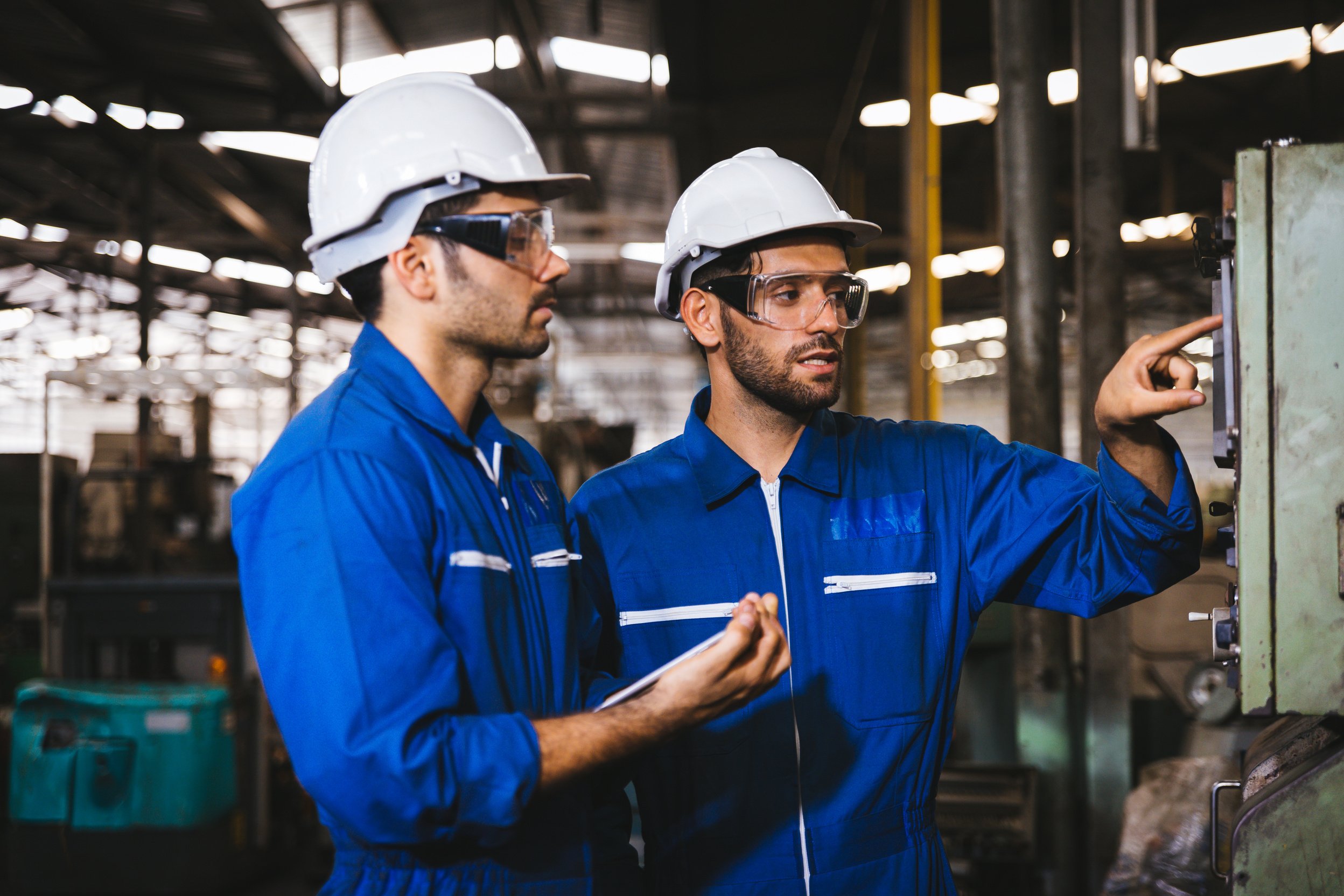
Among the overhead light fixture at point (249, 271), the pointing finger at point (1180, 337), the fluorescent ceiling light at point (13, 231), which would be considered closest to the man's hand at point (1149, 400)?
the pointing finger at point (1180, 337)

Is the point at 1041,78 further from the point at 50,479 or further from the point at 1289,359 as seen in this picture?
the point at 50,479

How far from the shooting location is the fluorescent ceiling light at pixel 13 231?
43.0ft

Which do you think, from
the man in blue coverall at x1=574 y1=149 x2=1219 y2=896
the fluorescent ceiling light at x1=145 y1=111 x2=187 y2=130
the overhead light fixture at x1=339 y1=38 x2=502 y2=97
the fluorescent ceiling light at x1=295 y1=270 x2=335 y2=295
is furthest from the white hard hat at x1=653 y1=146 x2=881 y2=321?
the fluorescent ceiling light at x1=295 y1=270 x2=335 y2=295

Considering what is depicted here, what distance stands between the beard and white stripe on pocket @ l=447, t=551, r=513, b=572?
0.77 meters

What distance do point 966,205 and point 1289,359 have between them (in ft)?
37.0

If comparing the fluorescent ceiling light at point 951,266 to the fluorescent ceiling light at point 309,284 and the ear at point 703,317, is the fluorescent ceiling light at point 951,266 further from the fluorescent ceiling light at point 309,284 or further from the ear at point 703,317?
the ear at point 703,317

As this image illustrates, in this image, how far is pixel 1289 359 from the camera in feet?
4.02

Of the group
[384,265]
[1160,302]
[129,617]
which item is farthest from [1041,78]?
[1160,302]

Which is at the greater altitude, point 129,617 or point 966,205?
point 966,205

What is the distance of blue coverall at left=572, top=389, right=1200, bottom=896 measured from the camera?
1700 millimetres

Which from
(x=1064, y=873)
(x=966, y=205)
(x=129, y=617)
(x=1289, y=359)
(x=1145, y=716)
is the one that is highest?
(x=966, y=205)

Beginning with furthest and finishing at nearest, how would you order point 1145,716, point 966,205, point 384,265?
point 966,205 < point 1145,716 < point 384,265

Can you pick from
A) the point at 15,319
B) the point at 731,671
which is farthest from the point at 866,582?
the point at 15,319

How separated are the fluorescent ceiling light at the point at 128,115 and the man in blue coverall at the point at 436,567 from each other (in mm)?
9230
